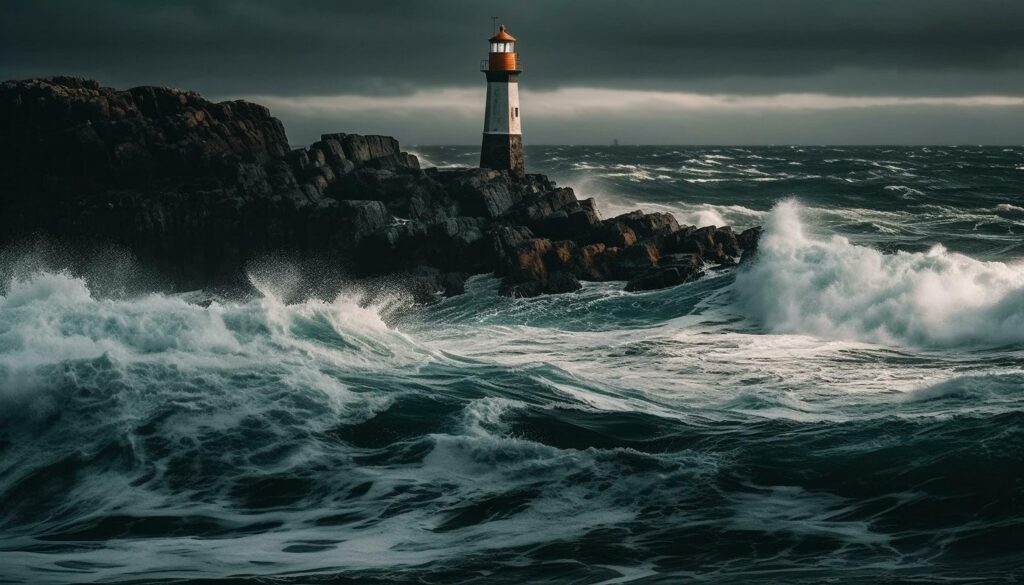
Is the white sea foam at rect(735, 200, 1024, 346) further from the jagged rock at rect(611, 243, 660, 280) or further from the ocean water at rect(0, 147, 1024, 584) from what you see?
the jagged rock at rect(611, 243, 660, 280)

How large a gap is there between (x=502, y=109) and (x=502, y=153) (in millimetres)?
1432

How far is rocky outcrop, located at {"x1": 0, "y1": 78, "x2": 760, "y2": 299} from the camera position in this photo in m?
28.3

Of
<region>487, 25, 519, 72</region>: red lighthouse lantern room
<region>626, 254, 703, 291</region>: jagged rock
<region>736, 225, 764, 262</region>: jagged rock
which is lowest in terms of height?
<region>626, 254, 703, 291</region>: jagged rock

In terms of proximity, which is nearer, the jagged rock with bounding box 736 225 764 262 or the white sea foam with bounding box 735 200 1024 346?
the white sea foam with bounding box 735 200 1024 346

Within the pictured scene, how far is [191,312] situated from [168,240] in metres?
14.7

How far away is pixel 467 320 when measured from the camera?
79.8ft

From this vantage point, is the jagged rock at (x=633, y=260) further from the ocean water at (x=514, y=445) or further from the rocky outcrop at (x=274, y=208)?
the ocean water at (x=514, y=445)

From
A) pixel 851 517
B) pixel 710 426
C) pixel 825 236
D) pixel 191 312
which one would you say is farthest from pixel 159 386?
pixel 825 236

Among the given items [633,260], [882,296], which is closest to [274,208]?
[633,260]

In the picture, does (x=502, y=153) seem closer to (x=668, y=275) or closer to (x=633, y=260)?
(x=633, y=260)

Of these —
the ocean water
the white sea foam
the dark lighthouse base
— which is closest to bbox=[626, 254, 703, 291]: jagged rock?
the white sea foam

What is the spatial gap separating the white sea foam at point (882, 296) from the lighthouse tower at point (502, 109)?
13.5 meters

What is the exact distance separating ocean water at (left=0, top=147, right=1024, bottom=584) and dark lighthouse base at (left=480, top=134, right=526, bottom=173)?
16.1 m

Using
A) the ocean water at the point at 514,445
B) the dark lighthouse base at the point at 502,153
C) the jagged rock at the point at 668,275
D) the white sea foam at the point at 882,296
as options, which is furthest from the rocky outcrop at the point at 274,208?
the ocean water at the point at 514,445
